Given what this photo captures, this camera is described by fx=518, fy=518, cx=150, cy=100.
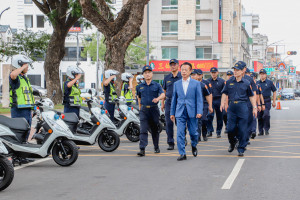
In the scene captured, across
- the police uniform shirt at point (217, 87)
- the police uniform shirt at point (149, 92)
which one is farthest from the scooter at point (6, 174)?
the police uniform shirt at point (217, 87)

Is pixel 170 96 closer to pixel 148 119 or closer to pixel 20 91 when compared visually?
pixel 148 119

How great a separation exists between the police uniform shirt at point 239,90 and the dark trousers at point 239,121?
131 millimetres

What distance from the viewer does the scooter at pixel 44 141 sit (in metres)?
8.77

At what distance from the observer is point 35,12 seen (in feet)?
225

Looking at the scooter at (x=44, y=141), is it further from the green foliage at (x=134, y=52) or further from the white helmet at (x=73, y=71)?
the green foliage at (x=134, y=52)

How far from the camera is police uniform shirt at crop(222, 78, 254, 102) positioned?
1073 centimetres

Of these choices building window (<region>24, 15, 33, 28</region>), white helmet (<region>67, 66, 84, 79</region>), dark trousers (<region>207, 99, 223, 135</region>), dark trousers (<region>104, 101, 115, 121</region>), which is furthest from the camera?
building window (<region>24, 15, 33, 28</region>)

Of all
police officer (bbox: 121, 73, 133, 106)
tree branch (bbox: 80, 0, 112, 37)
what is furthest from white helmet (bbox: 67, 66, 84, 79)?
tree branch (bbox: 80, 0, 112, 37)

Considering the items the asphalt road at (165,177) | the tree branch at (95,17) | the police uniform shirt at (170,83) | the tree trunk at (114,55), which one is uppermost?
the tree branch at (95,17)

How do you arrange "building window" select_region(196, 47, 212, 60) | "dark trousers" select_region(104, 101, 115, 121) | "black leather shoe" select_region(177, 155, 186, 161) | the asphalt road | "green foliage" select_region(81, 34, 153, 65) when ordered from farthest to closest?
"building window" select_region(196, 47, 212, 60) < "green foliage" select_region(81, 34, 153, 65) < "dark trousers" select_region(104, 101, 115, 121) < "black leather shoe" select_region(177, 155, 186, 161) < the asphalt road

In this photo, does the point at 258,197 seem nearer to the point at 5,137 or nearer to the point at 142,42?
the point at 5,137

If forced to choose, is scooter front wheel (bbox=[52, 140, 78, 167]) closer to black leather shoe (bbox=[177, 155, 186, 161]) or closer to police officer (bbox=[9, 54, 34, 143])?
police officer (bbox=[9, 54, 34, 143])

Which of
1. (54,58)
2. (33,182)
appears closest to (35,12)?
(54,58)

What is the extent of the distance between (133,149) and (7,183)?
5237 mm
